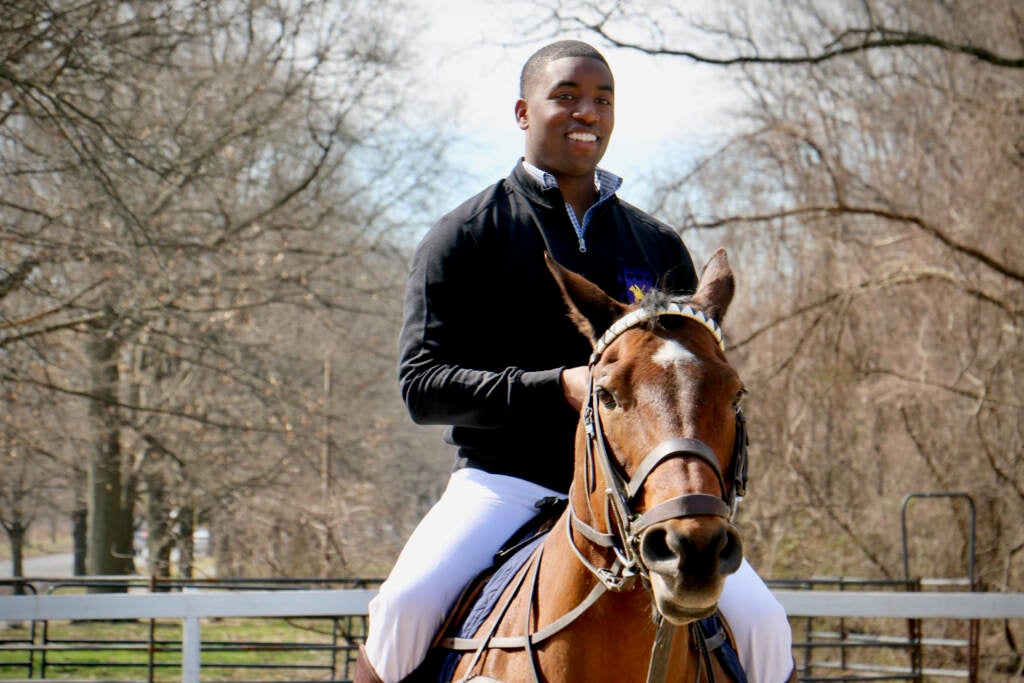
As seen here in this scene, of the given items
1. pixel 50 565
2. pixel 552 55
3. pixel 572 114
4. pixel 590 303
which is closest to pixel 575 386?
pixel 590 303

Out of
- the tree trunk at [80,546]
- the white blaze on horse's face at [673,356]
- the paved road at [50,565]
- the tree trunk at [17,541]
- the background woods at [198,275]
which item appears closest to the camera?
the white blaze on horse's face at [673,356]

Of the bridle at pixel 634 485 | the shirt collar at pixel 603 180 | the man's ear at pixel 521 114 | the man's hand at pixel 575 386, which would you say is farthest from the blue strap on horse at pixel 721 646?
the man's ear at pixel 521 114

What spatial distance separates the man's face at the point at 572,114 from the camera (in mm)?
3582

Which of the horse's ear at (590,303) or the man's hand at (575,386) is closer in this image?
the horse's ear at (590,303)

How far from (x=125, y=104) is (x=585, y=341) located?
1039 cm

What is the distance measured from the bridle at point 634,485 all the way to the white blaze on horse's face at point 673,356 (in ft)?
0.31

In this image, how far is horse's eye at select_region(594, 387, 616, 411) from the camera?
2.41m

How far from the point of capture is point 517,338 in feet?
11.3

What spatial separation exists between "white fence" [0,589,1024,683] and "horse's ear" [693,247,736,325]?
15.7ft

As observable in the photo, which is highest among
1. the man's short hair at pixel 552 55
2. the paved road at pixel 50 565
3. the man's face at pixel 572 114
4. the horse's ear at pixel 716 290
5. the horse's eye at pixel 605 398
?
the man's short hair at pixel 552 55

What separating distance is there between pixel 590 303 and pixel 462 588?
1.07 metres

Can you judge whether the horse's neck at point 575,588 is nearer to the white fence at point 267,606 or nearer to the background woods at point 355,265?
the white fence at point 267,606

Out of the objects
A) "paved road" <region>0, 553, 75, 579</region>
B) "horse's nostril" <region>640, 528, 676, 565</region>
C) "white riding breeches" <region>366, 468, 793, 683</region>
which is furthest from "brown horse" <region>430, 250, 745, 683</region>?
"paved road" <region>0, 553, 75, 579</region>

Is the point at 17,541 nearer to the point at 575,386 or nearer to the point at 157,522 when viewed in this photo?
the point at 157,522
